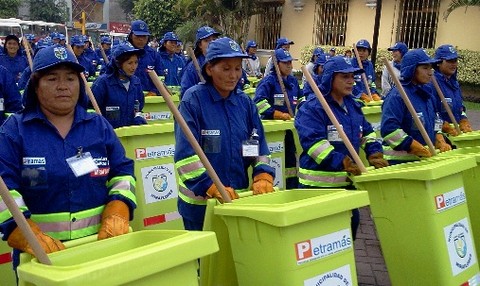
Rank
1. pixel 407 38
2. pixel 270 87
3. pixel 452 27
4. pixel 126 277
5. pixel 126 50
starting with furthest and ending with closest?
1. pixel 407 38
2. pixel 452 27
3. pixel 270 87
4. pixel 126 50
5. pixel 126 277

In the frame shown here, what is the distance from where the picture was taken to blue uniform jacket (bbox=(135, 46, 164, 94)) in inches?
323

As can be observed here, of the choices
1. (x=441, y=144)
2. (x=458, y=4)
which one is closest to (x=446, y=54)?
(x=441, y=144)

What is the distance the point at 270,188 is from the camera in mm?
3309

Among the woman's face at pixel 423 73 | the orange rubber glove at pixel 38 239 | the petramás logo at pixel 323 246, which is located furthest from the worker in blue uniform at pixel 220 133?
the woman's face at pixel 423 73

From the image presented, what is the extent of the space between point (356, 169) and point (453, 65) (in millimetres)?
2810

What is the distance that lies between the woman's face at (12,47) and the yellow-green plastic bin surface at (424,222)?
8253mm

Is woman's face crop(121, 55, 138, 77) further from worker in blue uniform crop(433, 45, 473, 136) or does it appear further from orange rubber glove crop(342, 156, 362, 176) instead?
worker in blue uniform crop(433, 45, 473, 136)

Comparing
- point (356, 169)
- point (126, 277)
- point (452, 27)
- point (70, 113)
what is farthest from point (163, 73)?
point (452, 27)

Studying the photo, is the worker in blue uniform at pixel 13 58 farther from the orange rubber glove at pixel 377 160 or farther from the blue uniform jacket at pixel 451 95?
the orange rubber glove at pixel 377 160

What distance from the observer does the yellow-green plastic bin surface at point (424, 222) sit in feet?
11.6

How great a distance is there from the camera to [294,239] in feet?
8.81

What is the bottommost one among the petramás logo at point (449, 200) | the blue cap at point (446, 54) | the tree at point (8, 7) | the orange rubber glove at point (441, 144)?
the petramás logo at point (449, 200)

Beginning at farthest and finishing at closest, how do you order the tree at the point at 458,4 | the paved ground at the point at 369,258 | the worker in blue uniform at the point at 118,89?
the tree at the point at 458,4
the worker in blue uniform at the point at 118,89
the paved ground at the point at 369,258

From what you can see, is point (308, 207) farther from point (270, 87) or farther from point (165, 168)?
point (270, 87)
